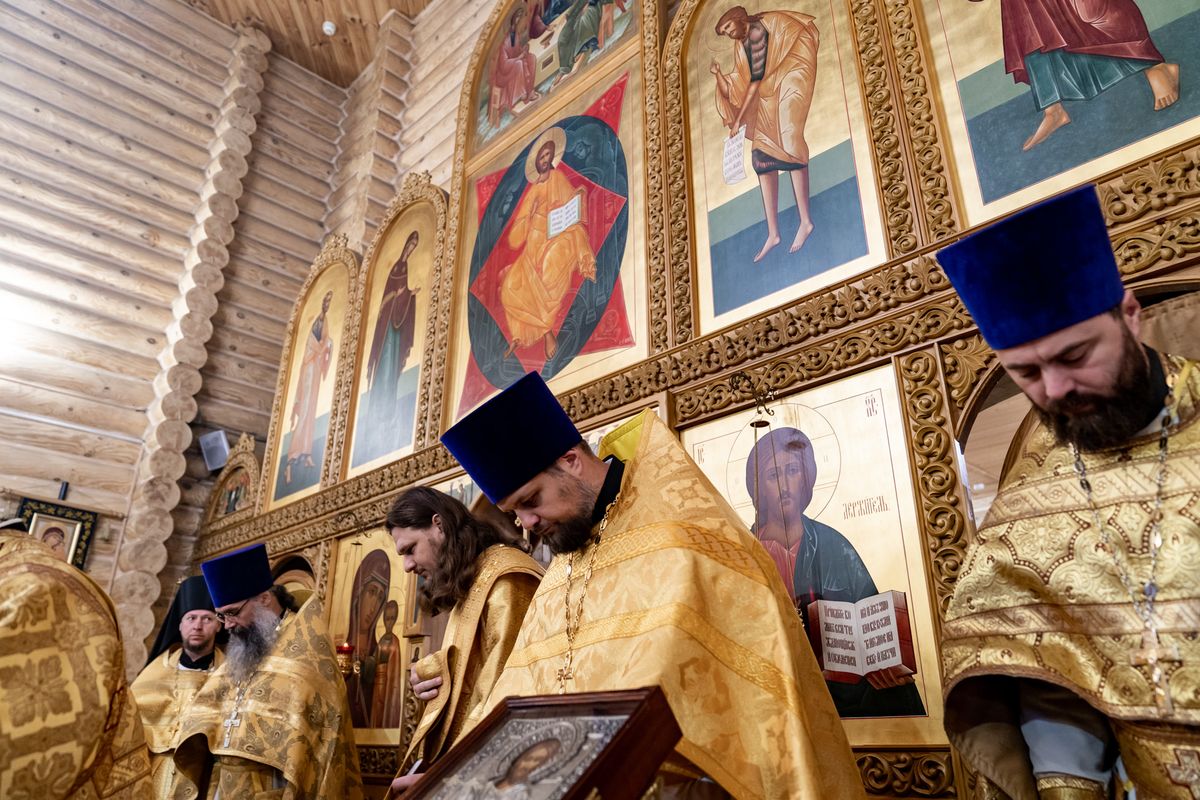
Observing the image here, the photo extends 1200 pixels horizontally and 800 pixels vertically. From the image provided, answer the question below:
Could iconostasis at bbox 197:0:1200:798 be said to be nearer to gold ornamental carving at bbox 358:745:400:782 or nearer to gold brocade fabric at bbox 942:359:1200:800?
gold ornamental carving at bbox 358:745:400:782

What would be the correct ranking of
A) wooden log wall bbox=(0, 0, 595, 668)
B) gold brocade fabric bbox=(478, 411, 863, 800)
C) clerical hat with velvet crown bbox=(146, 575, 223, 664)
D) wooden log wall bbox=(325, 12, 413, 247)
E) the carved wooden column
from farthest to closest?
wooden log wall bbox=(325, 12, 413, 247)
wooden log wall bbox=(0, 0, 595, 668)
the carved wooden column
clerical hat with velvet crown bbox=(146, 575, 223, 664)
gold brocade fabric bbox=(478, 411, 863, 800)

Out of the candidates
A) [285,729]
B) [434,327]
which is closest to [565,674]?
[285,729]

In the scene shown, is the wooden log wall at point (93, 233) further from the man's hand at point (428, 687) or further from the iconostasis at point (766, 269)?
the man's hand at point (428, 687)

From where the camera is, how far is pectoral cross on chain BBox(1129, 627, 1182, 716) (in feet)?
4.97

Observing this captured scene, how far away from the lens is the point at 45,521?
7777mm

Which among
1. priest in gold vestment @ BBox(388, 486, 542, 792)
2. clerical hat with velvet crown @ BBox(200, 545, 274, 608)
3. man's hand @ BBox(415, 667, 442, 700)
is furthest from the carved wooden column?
man's hand @ BBox(415, 667, 442, 700)

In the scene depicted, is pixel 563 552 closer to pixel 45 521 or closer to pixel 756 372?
pixel 756 372

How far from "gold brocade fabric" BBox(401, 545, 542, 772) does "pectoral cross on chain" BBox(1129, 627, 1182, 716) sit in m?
2.22

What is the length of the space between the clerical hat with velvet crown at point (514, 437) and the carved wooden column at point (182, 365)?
698 centimetres

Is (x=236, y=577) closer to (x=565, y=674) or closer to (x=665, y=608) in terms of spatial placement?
(x=565, y=674)

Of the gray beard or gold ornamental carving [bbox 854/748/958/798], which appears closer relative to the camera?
gold ornamental carving [bbox 854/748/958/798]

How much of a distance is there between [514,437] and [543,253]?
10.5 ft

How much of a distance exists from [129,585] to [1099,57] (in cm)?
905

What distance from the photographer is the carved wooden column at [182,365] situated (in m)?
8.19
